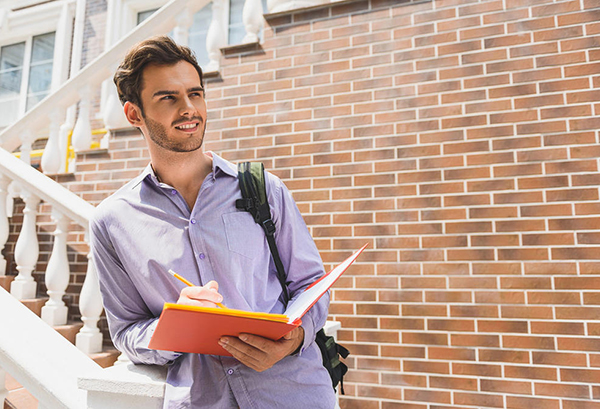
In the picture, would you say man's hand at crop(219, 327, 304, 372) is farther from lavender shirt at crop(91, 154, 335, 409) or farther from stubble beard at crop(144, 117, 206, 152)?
stubble beard at crop(144, 117, 206, 152)

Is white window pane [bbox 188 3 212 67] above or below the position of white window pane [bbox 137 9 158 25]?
below

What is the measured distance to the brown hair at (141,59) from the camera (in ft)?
4.06

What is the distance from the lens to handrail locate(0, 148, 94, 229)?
274 cm

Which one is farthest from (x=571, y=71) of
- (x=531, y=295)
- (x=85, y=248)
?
(x=85, y=248)

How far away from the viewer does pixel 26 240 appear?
3.02m

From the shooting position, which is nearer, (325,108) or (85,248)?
(325,108)

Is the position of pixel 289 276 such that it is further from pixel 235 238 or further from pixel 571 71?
pixel 571 71

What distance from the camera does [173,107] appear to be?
124 cm

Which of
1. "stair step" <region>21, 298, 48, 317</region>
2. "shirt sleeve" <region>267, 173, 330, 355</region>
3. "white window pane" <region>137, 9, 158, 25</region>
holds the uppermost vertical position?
"white window pane" <region>137, 9, 158, 25</region>

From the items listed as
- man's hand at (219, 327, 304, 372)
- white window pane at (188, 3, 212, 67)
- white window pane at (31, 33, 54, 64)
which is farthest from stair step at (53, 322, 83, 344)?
white window pane at (31, 33, 54, 64)

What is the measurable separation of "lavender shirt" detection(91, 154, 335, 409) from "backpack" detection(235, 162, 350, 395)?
0.7 inches

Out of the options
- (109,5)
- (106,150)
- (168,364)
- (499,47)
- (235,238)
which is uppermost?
(109,5)

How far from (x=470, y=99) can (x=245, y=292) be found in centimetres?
207

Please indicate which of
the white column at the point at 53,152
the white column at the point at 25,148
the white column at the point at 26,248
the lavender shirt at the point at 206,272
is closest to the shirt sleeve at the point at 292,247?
the lavender shirt at the point at 206,272
